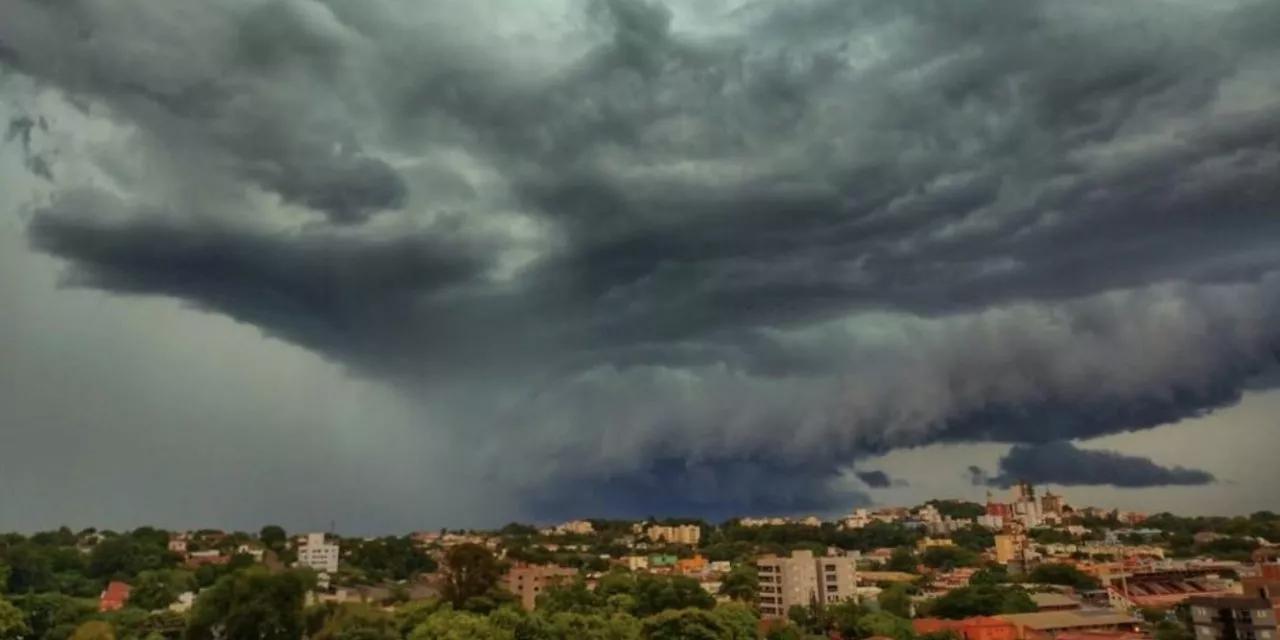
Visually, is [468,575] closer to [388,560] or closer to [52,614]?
[52,614]

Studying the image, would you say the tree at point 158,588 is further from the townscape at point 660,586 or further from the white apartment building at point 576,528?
the white apartment building at point 576,528

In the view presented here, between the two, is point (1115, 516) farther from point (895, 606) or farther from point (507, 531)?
point (895, 606)

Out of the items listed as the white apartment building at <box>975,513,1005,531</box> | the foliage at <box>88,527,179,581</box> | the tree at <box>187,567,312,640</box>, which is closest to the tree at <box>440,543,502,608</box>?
the tree at <box>187,567,312,640</box>

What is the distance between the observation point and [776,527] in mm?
74375

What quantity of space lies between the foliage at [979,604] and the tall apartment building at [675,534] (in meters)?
46.2

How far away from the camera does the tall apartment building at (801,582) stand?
41.4m

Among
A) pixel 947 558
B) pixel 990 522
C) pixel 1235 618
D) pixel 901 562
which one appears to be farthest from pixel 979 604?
pixel 990 522

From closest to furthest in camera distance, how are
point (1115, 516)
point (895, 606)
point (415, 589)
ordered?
point (895, 606)
point (415, 589)
point (1115, 516)

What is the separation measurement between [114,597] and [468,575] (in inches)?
584

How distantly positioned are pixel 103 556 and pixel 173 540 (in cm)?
1458

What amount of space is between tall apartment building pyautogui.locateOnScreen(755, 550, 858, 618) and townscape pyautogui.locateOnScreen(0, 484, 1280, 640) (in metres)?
0.09

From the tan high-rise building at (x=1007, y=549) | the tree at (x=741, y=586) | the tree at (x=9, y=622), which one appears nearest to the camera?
the tree at (x=9, y=622)

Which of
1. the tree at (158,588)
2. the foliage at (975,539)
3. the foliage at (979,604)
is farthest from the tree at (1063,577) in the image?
the tree at (158,588)

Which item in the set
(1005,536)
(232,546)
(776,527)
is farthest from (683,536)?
(232,546)
